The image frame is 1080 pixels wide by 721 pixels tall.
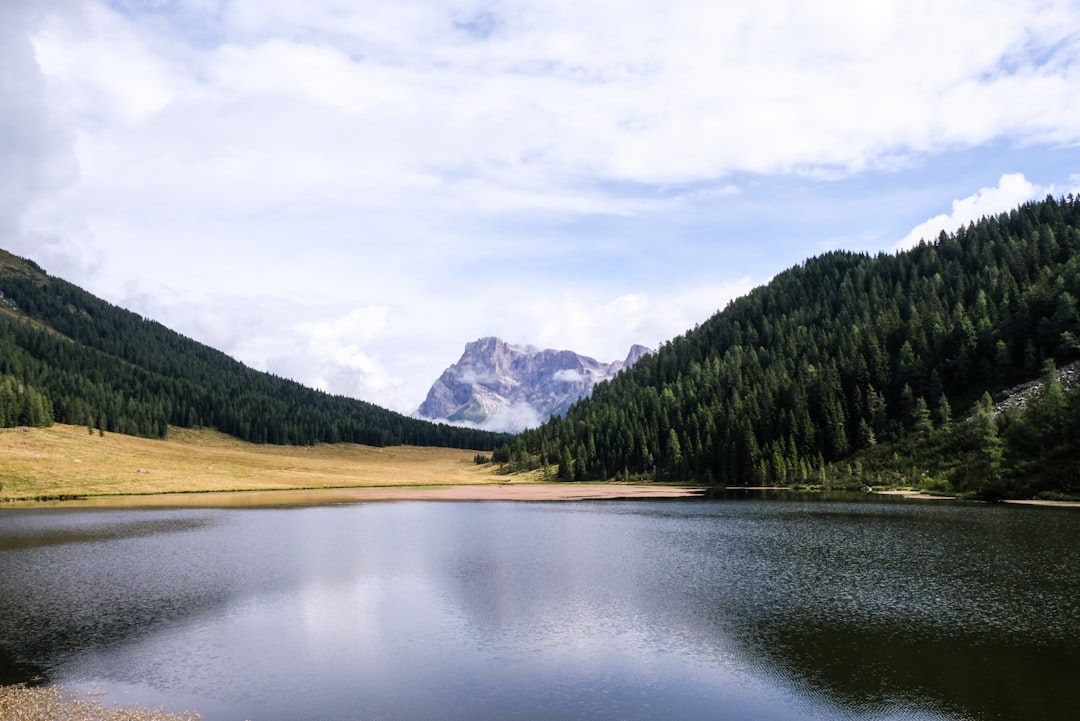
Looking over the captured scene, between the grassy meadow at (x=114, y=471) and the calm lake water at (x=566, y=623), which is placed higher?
the grassy meadow at (x=114, y=471)

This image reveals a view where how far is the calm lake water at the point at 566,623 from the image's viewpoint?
85.8 ft

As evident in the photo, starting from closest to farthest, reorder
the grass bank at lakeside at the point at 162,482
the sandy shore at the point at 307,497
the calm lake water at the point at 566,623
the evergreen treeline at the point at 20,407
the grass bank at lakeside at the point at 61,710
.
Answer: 1. the grass bank at lakeside at the point at 61,710
2. the calm lake water at the point at 566,623
3. the sandy shore at the point at 307,497
4. the grass bank at lakeside at the point at 162,482
5. the evergreen treeline at the point at 20,407

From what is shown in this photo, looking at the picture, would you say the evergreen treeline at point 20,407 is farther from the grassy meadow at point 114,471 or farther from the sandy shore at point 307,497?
the sandy shore at point 307,497

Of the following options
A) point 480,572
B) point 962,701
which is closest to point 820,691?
point 962,701

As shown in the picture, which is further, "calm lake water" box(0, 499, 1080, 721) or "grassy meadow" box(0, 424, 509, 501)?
"grassy meadow" box(0, 424, 509, 501)

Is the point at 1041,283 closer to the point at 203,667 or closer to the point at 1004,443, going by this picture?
the point at 1004,443

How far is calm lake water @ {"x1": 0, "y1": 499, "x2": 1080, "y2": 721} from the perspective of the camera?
1030 inches

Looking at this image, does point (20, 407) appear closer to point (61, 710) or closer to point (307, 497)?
point (307, 497)

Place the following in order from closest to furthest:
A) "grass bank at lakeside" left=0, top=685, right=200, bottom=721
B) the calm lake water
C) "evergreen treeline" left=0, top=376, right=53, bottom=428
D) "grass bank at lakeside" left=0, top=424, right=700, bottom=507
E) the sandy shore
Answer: "grass bank at lakeside" left=0, top=685, right=200, bottom=721
the calm lake water
the sandy shore
"grass bank at lakeside" left=0, top=424, right=700, bottom=507
"evergreen treeline" left=0, top=376, right=53, bottom=428

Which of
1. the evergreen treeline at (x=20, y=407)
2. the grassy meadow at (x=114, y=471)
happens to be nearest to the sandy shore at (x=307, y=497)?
the grassy meadow at (x=114, y=471)

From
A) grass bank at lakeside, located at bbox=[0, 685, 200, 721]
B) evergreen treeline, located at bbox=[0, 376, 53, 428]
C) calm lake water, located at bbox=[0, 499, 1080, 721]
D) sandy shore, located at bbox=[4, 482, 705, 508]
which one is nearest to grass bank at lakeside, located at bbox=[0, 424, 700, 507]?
sandy shore, located at bbox=[4, 482, 705, 508]

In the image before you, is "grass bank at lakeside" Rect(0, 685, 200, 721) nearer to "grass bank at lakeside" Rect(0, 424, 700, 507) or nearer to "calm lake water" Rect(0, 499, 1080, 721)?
"calm lake water" Rect(0, 499, 1080, 721)

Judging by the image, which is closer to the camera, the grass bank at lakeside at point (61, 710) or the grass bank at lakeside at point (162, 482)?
the grass bank at lakeside at point (61, 710)

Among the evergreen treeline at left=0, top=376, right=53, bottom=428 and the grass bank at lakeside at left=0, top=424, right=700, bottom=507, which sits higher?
the evergreen treeline at left=0, top=376, right=53, bottom=428
